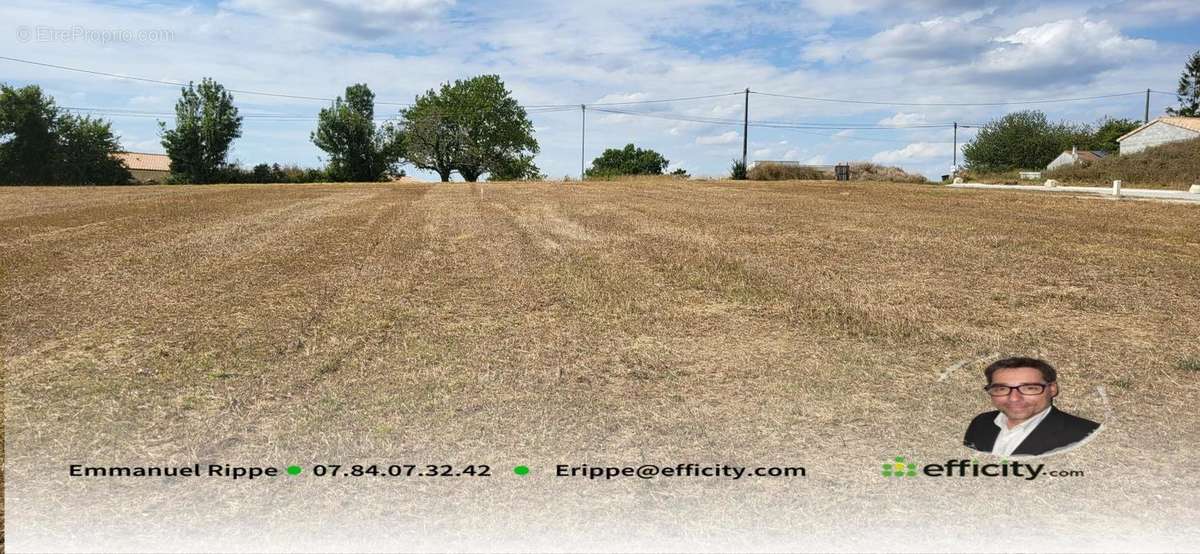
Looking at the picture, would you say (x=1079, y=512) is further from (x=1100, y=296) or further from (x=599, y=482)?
(x=1100, y=296)

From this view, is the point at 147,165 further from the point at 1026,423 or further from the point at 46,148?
the point at 1026,423

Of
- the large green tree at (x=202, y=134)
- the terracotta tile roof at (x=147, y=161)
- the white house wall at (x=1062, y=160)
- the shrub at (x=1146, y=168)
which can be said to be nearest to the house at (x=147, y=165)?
the terracotta tile roof at (x=147, y=161)

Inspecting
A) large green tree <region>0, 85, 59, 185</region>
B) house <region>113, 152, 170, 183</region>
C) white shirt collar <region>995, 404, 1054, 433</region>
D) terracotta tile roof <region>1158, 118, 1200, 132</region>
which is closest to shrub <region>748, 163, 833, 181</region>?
terracotta tile roof <region>1158, 118, 1200, 132</region>

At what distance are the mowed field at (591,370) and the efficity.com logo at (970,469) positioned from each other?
0.31ft

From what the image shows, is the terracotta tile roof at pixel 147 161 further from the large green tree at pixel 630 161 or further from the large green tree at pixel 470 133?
the large green tree at pixel 630 161

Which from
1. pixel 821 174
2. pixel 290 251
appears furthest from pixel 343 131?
pixel 290 251

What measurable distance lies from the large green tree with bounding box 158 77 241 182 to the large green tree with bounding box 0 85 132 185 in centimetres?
636

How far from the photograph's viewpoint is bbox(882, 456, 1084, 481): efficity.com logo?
3.84 m

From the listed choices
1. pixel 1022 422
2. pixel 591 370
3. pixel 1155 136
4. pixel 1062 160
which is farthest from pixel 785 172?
pixel 1022 422

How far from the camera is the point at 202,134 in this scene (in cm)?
7244

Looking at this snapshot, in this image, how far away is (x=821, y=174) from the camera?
49.2 meters

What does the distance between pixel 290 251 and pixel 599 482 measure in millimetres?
9613

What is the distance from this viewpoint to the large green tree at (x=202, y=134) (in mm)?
71312

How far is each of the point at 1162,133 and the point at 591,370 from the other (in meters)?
77.6
